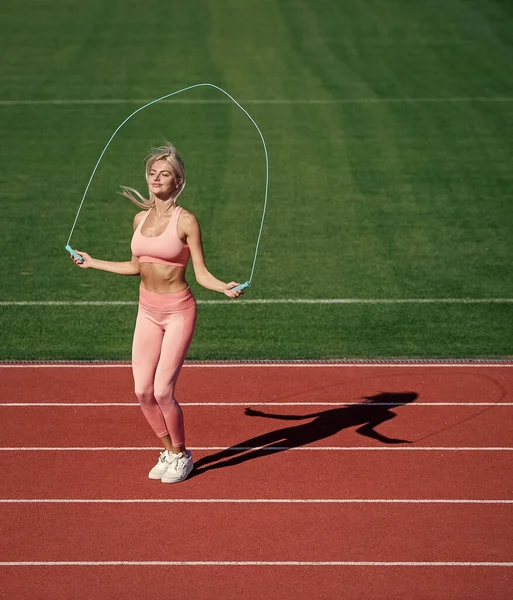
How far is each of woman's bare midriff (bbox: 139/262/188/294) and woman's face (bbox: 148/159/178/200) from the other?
21.6 inches

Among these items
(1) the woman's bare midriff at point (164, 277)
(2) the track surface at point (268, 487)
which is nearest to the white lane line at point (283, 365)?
(2) the track surface at point (268, 487)

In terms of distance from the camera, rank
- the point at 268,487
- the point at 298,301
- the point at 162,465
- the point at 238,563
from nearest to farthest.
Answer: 1. the point at 238,563
2. the point at 268,487
3. the point at 162,465
4. the point at 298,301

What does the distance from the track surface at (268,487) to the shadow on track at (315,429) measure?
0.06ft

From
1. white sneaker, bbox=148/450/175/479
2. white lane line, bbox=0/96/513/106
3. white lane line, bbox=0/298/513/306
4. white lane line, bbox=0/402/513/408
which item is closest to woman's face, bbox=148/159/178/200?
white sneaker, bbox=148/450/175/479

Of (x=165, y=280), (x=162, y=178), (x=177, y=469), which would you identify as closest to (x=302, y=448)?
(x=177, y=469)

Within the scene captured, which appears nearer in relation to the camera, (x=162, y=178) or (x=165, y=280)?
(x=162, y=178)

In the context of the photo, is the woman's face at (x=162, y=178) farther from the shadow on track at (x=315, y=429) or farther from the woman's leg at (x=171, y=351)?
the shadow on track at (x=315, y=429)

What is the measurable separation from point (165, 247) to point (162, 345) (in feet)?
2.52

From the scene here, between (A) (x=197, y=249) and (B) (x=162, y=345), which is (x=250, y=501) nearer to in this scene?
(B) (x=162, y=345)

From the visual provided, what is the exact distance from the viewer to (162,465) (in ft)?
27.9

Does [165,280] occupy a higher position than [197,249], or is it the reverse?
[197,249]

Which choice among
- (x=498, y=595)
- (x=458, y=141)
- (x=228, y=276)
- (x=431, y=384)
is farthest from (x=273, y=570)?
(x=458, y=141)

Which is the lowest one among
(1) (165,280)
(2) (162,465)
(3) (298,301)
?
(3) (298,301)

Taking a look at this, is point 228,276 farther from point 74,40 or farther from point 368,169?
point 74,40
